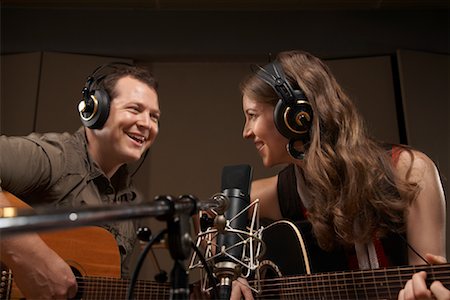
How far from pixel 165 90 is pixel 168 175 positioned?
55 cm

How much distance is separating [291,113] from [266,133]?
0.59 feet

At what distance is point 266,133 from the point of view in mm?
1807

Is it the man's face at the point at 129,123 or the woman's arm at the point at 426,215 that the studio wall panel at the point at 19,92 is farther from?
the woman's arm at the point at 426,215

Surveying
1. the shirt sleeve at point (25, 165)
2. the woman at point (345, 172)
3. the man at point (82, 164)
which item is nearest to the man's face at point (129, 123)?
the man at point (82, 164)

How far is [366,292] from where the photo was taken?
1.39 meters

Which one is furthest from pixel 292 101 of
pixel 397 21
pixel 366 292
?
pixel 397 21

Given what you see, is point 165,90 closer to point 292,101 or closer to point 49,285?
point 292,101

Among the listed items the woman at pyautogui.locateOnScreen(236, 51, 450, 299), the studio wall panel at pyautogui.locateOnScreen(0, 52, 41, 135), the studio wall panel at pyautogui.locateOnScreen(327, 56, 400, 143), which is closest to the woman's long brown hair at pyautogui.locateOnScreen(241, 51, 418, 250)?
the woman at pyautogui.locateOnScreen(236, 51, 450, 299)

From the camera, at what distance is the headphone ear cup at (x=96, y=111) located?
195cm

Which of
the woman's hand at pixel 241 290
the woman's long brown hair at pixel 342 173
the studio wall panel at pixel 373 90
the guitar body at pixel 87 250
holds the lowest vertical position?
the woman's hand at pixel 241 290

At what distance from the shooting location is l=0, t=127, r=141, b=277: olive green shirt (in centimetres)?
164

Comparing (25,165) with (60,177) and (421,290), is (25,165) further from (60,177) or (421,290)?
(421,290)

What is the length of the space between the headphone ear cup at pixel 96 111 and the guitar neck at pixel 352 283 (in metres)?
0.89

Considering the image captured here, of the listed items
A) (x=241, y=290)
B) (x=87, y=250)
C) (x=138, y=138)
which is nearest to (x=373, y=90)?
(x=138, y=138)
